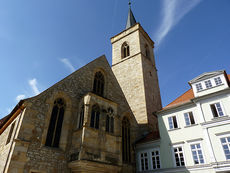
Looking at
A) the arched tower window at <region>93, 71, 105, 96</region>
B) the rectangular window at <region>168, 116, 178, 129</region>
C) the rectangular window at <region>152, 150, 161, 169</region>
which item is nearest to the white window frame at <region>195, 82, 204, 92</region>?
the rectangular window at <region>168, 116, 178, 129</region>

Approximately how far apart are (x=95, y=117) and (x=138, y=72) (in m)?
13.0

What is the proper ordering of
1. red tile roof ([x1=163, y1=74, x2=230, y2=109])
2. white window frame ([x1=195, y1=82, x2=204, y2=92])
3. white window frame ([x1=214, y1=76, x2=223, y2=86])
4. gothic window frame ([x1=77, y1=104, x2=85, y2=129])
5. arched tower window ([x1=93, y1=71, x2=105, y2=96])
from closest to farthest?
1. gothic window frame ([x1=77, y1=104, x2=85, y2=129])
2. white window frame ([x1=214, y1=76, x2=223, y2=86])
3. white window frame ([x1=195, y1=82, x2=204, y2=92])
4. red tile roof ([x1=163, y1=74, x2=230, y2=109])
5. arched tower window ([x1=93, y1=71, x2=105, y2=96])

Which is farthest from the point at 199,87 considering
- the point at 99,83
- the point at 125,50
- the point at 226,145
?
the point at 125,50

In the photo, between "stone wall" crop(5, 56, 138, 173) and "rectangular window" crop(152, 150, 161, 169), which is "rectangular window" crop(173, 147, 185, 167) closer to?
"rectangular window" crop(152, 150, 161, 169)

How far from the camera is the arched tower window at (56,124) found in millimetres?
11966

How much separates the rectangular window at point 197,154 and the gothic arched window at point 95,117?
24.6 feet

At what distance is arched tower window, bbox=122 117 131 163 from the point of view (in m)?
15.9

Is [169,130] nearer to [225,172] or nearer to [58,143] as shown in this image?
[225,172]

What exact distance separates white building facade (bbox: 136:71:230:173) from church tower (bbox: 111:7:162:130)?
480cm

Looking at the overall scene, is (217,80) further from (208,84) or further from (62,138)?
(62,138)

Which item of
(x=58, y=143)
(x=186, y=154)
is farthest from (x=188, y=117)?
(x=58, y=143)

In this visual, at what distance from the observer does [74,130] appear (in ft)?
42.3

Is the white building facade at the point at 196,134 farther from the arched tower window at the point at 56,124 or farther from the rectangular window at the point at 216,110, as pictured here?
the arched tower window at the point at 56,124

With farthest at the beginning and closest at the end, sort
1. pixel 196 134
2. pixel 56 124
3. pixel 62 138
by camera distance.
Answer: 1. pixel 196 134
2. pixel 56 124
3. pixel 62 138
